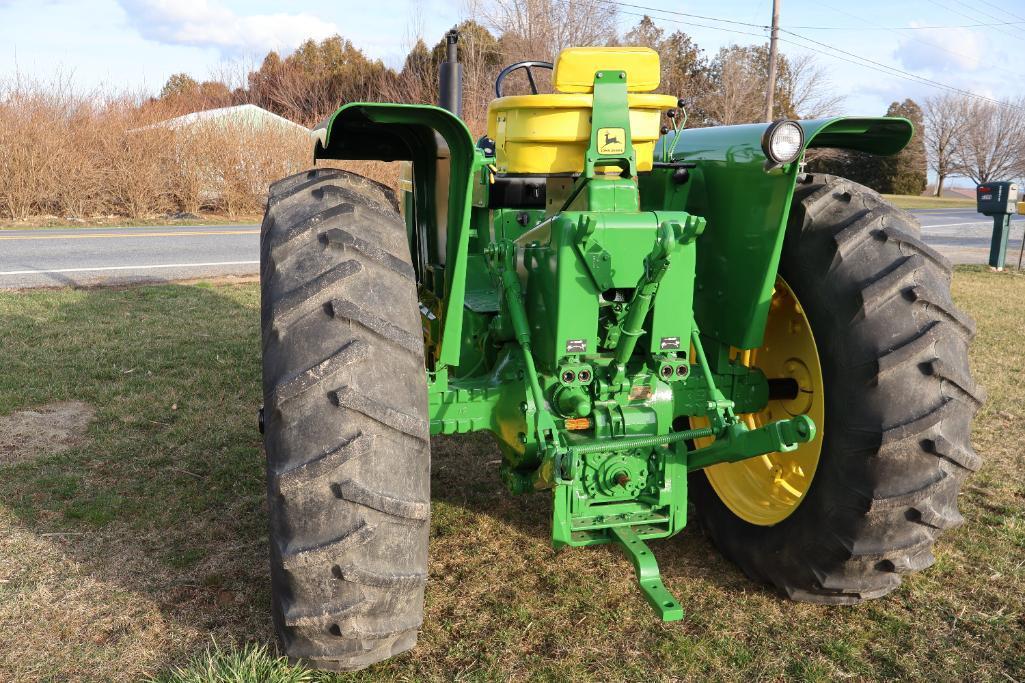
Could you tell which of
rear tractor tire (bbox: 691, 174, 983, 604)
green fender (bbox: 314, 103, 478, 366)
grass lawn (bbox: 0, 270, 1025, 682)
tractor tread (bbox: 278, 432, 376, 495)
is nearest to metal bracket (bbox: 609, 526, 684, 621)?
grass lawn (bbox: 0, 270, 1025, 682)

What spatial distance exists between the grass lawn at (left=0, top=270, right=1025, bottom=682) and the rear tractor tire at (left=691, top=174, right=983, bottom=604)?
294 millimetres

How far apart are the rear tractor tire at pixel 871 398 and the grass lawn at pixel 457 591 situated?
0.97ft

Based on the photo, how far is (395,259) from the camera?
258 cm

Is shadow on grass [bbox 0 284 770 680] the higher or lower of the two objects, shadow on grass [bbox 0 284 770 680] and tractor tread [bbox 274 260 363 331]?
the lower

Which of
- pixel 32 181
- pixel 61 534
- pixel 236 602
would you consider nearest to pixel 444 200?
pixel 236 602

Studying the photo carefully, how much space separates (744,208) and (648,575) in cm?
140

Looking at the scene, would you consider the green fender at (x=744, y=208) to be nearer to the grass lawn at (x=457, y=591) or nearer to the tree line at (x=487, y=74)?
the grass lawn at (x=457, y=591)

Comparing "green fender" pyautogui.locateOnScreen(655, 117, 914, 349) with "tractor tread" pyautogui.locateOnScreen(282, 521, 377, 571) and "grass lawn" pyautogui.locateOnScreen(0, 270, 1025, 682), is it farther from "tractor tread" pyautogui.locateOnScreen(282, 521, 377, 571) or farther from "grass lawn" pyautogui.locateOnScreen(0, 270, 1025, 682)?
"tractor tread" pyautogui.locateOnScreen(282, 521, 377, 571)

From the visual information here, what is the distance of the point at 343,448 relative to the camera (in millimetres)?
2244

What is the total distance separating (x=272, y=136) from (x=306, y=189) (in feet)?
63.8

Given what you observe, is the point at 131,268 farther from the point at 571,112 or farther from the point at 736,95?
the point at 736,95

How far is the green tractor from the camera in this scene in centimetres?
232

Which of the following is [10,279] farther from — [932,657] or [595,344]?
[932,657]

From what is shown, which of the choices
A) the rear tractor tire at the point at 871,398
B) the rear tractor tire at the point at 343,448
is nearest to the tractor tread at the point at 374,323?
the rear tractor tire at the point at 343,448
